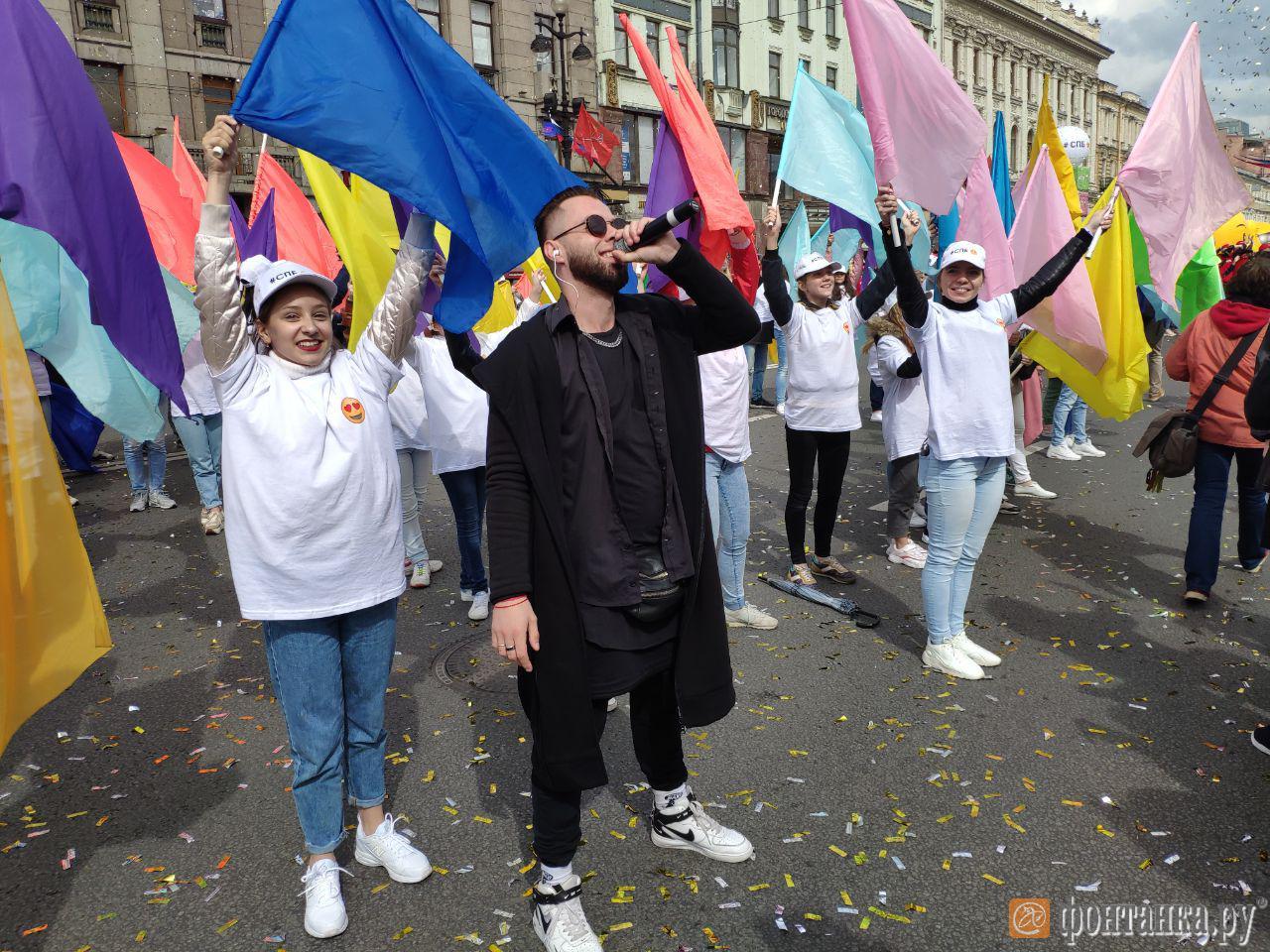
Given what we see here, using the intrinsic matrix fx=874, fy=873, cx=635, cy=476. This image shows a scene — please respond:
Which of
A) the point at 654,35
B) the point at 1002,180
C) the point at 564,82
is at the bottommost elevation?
the point at 1002,180

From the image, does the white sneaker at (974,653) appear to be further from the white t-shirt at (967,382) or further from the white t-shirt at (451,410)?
the white t-shirt at (451,410)

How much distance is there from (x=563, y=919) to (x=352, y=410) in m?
1.73

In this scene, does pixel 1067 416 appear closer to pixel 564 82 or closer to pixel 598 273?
pixel 598 273

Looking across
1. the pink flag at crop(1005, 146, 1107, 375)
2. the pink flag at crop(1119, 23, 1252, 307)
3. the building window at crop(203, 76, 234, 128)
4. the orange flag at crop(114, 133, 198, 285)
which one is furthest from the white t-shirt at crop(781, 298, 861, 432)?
the building window at crop(203, 76, 234, 128)

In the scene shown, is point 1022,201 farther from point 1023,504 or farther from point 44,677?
point 44,677

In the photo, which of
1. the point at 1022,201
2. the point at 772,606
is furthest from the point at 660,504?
the point at 1022,201

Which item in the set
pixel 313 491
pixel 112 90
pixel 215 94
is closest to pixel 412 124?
pixel 313 491

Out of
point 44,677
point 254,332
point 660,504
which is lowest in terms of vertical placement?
point 44,677

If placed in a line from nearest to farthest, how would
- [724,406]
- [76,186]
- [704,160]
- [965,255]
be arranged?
[76,186] < [965,255] < [704,160] < [724,406]

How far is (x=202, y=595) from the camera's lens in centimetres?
615

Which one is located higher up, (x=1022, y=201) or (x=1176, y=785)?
(x=1022, y=201)

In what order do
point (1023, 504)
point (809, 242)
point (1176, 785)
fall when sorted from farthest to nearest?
point (809, 242) < point (1023, 504) < point (1176, 785)

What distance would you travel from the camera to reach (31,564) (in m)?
2.50

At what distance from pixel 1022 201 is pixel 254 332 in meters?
5.27
